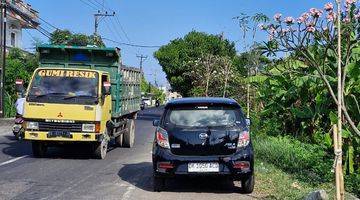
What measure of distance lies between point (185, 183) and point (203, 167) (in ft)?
5.22

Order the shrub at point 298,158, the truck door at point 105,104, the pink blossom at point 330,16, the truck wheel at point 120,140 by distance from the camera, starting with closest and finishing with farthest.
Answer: the pink blossom at point 330,16
the shrub at point 298,158
the truck door at point 105,104
the truck wheel at point 120,140

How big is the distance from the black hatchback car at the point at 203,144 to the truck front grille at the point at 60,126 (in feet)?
15.7

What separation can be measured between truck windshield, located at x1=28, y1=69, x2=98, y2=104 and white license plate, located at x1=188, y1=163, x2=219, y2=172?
17.8 ft

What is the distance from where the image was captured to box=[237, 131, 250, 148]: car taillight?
967 centimetres

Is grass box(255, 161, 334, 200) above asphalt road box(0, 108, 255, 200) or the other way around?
above

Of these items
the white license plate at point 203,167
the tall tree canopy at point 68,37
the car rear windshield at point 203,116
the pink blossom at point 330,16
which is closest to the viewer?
the pink blossom at point 330,16

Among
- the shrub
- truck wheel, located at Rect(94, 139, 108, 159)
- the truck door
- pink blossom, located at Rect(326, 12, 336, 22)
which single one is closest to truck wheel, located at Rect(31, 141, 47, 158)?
truck wheel, located at Rect(94, 139, 108, 159)

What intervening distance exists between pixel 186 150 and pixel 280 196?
1.69m

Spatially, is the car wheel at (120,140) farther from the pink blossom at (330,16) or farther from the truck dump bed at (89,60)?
the pink blossom at (330,16)

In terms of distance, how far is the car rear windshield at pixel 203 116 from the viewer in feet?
32.2

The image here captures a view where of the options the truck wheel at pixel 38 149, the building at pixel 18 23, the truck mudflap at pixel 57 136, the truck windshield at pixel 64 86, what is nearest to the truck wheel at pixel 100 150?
the truck mudflap at pixel 57 136

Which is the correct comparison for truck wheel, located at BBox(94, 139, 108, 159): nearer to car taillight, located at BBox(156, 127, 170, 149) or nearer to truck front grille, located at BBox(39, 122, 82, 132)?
truck front grille, located at BBox(39, 122, 82, 132)

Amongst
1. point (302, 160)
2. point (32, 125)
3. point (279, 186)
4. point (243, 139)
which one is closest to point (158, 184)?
point (243, 139)

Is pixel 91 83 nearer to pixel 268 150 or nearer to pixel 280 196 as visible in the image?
pixel 268 150
